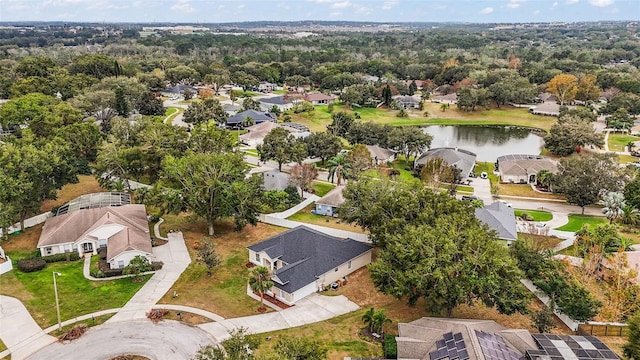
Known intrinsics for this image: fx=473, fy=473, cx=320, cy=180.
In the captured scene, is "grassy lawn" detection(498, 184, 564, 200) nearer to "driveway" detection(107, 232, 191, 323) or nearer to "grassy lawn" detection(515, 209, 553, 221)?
"grassy lawn" detection(515, 209, 553, 221)

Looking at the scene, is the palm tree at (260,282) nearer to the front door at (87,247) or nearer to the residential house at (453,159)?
the front door at (87,247)

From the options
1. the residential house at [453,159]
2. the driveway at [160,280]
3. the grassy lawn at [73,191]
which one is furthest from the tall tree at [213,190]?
the residential house at [453,159]

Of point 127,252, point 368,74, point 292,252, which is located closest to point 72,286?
point 127,252

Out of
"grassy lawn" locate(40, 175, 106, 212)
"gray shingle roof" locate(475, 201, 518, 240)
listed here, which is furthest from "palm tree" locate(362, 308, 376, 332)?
"grassy lawn" locate(40, 175, 106, 212)

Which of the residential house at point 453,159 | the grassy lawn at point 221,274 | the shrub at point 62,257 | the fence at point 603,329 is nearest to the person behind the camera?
the fence at point 603,329

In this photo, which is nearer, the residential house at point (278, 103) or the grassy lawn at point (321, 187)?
the grassy lawn at point (321, 187)

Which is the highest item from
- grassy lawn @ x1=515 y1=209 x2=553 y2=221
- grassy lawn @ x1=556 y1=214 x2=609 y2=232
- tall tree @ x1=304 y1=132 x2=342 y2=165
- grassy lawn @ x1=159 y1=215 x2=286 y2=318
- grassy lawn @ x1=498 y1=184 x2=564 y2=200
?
tall tree @ x1=304 y1=132 x2=342 y2=165
